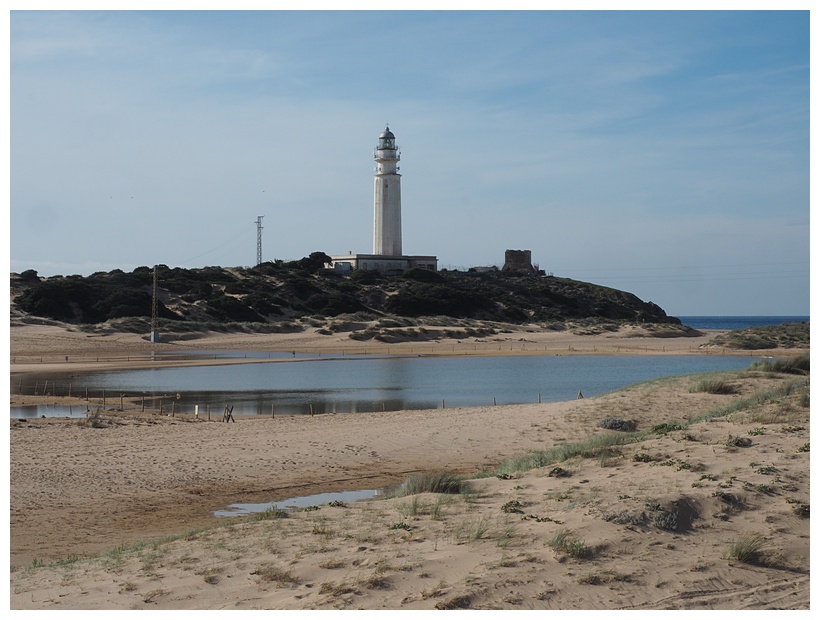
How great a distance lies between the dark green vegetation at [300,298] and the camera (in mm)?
66062

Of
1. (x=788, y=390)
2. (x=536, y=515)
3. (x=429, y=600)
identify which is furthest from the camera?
(x=788, y=390)

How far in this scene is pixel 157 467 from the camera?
17.0 metres

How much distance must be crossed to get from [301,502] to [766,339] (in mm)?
56905

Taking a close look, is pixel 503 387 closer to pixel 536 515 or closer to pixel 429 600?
pixel 536 515

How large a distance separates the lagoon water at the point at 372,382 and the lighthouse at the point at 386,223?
130ft

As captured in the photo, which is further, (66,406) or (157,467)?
(66,406)

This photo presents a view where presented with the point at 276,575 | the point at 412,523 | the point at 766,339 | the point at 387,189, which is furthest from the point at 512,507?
the point at 387,189

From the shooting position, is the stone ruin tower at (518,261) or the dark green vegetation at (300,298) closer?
the dark green vegetation at (300,298)

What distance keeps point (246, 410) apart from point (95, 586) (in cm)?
2005

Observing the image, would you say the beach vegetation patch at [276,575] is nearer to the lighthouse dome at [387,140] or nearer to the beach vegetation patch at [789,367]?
the beach vegetation patch at [789,367]

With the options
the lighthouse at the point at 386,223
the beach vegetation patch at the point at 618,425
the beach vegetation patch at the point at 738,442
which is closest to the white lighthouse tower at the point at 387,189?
the lighthouse at the point at 386,223

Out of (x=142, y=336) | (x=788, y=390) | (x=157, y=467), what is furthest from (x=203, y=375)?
(x=788, y=390)

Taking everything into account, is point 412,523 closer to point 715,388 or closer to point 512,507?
point 512,507

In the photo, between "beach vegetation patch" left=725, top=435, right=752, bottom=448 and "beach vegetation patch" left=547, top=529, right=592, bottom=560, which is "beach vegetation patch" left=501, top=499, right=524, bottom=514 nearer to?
"beach vegetation patch" left=547, top=529, right=592, bottom=560
